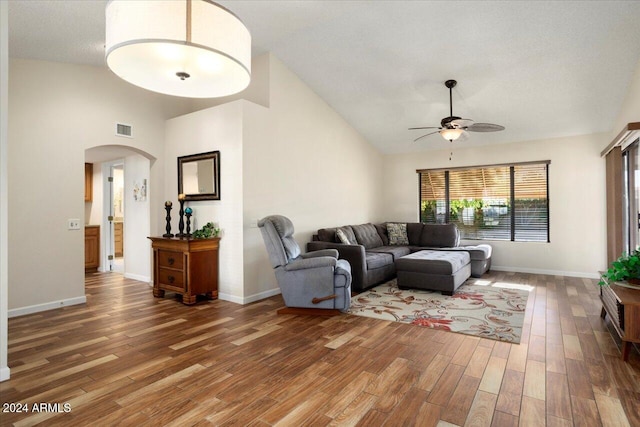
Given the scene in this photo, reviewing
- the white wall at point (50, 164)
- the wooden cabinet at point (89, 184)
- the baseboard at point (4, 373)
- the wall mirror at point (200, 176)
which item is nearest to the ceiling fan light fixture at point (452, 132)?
the wall mirror at point (200, 176)

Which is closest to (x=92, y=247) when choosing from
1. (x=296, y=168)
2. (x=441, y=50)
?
(x=296, y=168)

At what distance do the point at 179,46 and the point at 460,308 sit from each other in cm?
388

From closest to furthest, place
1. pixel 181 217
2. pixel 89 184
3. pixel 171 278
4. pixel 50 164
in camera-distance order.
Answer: pixel 50 164, pixel 171 278, pixel 181 217, pixel 89 184

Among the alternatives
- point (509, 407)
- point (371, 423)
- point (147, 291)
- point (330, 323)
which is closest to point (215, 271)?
point (147, 291)

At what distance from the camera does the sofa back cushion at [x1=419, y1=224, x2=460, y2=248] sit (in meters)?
6.59

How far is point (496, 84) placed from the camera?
4848 millimetres

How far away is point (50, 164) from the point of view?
4230 millimetres

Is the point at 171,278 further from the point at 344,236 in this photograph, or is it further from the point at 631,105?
the point at 631,105

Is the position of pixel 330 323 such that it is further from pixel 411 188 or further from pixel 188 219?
pixel 411 188

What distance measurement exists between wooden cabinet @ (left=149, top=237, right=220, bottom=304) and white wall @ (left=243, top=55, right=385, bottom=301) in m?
0.52

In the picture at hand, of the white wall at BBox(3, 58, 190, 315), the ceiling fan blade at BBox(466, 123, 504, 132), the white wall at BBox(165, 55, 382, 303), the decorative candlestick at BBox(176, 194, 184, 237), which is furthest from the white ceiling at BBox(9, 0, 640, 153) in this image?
the decorative candlestick at BBox(176, 194, 184, 237)

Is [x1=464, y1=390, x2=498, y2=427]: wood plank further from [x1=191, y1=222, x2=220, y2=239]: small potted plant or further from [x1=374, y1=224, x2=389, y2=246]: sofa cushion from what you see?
[x1=374, y1=224, x2=389, y2=246]: sofa cushion

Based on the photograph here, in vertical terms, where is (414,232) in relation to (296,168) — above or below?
below

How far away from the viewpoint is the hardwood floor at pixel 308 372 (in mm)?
2004
